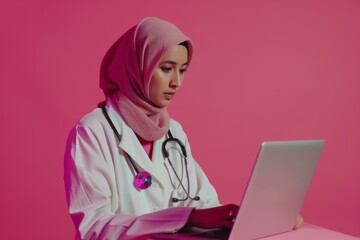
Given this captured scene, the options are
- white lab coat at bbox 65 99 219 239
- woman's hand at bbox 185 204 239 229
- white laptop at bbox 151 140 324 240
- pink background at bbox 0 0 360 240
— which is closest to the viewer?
white laptop at bbox 151 140 324 240

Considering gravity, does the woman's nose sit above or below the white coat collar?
above

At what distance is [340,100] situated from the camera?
4301 mm

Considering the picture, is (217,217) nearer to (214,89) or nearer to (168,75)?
(168,75)

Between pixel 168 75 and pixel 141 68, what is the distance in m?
0.09

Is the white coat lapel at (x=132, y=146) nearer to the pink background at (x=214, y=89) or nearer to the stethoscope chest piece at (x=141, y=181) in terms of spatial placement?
the stethoscope chest piece at (x=141, y=181)

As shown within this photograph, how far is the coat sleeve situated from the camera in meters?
1.69

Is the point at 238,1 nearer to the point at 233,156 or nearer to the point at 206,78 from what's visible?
the point at 206,78

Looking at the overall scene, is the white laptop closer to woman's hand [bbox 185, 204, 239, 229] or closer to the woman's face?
woman's hand [bbox 185, 204, 239, 229]

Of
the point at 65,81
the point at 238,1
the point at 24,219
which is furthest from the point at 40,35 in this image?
the point at 238,1

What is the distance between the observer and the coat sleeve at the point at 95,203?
1690 millimetres

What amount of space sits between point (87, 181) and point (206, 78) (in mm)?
1982

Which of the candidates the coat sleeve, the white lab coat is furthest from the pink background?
the coat sleeve

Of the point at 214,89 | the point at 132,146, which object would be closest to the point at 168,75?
the point at 132,146

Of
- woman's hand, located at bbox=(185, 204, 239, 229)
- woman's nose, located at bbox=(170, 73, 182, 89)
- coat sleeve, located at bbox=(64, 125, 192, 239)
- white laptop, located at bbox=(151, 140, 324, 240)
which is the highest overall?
woman's nose, located at bbox=(170, 73, 182, 89)
